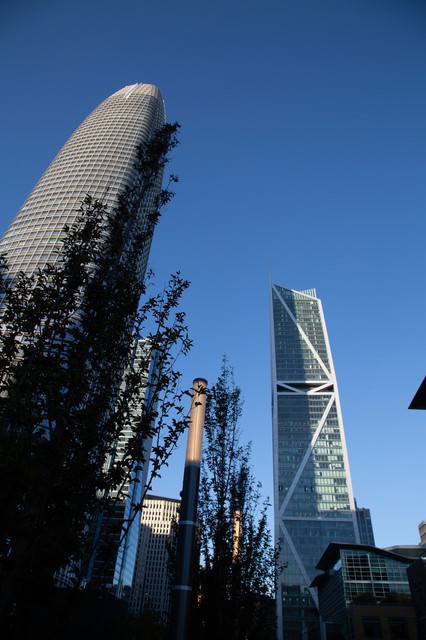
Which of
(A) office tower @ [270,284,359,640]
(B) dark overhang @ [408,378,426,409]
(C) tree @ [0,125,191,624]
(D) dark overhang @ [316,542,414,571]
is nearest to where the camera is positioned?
(C) tree @ [0,125,191,624]

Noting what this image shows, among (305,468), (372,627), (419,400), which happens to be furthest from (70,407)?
(305,468)

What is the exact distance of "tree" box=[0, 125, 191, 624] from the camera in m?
6.83

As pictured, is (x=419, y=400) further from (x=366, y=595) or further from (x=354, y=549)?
(x=354, y=549)


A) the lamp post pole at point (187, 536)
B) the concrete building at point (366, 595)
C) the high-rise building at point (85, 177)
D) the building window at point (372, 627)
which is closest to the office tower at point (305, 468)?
the concrete building at point (366, 595)

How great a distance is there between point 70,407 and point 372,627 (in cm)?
7349

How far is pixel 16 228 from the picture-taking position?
94.6 meters

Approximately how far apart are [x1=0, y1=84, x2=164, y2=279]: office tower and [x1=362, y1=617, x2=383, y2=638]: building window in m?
65.3

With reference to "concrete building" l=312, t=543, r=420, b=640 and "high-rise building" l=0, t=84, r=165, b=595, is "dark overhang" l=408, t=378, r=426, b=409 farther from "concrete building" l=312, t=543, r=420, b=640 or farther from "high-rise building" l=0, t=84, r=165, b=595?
"high-rise building" l=0, t=84, r=165, b=595

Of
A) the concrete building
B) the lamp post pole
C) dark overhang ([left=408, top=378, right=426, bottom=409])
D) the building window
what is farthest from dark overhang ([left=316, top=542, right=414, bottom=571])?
the lamp post pole

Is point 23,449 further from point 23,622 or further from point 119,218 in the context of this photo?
point 119,218

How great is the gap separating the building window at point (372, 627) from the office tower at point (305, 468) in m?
54.6

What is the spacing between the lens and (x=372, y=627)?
61.9 m

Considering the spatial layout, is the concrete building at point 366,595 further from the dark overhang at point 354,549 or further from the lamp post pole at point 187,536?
the lamp post pole at point 187,536

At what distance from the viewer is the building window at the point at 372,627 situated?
61219 millimetres
